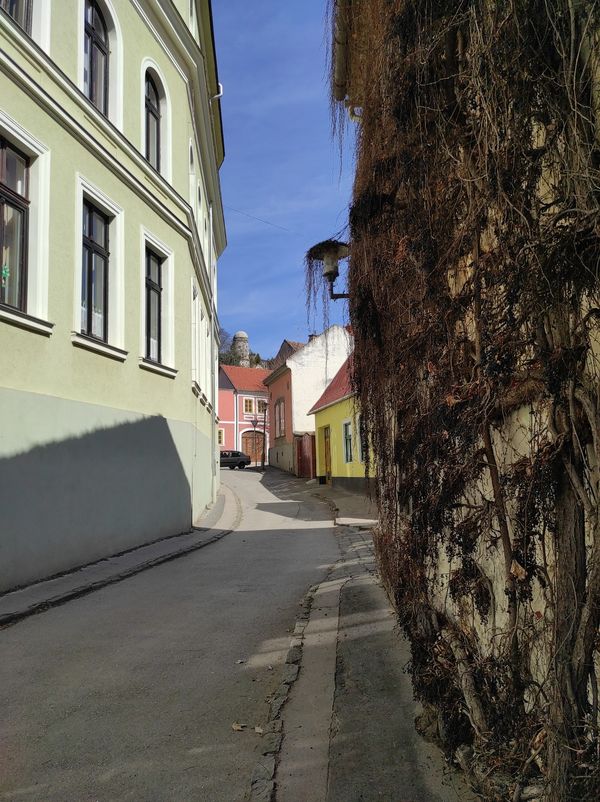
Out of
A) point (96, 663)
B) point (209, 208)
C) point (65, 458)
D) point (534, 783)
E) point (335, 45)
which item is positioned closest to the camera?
point (534, 783)

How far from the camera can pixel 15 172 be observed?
7.75m

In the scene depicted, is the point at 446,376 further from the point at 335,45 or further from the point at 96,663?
the point at 96,663

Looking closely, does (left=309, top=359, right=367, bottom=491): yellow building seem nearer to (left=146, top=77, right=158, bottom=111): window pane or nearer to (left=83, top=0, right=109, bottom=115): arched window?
(left=146, top=77, right=158, bottom=111): window pane

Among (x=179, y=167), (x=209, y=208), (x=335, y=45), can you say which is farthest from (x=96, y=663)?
(x=209, y=208)

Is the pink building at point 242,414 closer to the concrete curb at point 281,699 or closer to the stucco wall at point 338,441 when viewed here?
the stucco wall at point 338,441

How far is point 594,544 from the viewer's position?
1.84 m

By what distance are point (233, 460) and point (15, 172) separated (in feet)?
120

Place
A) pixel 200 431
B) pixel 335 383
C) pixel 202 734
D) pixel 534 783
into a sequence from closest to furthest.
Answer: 1. pixel 534 783
2. pixel 202 734
3. pixel 200 431
4. pixel 335 383

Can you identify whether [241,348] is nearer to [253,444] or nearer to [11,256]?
[253,444]

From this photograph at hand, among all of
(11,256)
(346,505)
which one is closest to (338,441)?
(346,505)

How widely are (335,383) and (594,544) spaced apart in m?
24.2

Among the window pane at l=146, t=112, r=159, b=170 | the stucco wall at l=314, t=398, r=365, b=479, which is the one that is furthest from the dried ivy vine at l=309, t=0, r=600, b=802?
the stucco wall at l=314, t=398, r=365, b=479

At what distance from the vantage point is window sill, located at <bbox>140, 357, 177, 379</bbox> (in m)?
10.9

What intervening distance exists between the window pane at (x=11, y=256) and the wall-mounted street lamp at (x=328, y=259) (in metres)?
4.64
